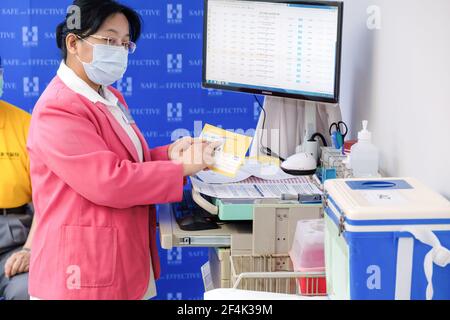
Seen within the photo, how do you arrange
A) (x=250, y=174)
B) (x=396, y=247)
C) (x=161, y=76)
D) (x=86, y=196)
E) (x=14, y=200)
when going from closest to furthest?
(x=396, y=247) < (x=86, y=196) < (x=250, y=174) < (x=14, y=200) < (x=161, y=76)

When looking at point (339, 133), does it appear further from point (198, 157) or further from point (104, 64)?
point (104, 64)

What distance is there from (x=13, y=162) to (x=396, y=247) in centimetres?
155

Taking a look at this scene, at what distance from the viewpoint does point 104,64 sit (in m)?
2.07

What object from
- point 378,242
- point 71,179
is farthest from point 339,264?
point 71,179

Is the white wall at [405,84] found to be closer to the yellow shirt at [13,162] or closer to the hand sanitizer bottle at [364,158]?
the hand sanitizer bottle at [364,158]

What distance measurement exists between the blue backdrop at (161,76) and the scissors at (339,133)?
677mm

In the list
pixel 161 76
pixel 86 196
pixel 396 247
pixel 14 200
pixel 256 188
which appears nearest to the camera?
pixel 396 247

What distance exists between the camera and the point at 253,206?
2000mm

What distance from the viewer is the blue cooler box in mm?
1369

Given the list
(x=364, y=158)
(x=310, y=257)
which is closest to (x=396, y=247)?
(x=310, y=257)

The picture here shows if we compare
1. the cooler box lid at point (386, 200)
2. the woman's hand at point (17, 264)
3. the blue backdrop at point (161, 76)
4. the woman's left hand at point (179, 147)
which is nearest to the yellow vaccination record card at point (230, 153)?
the woman's left hand at point (179, 147)

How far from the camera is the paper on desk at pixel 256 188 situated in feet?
6.94

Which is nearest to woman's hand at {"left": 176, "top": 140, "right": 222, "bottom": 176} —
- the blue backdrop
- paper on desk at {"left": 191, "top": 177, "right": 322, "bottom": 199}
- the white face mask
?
paper on desk at {"left": 191, "top": 177, "right": 322, "bottom": 199}

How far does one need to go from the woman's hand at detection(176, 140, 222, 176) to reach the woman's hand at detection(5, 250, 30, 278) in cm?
71
